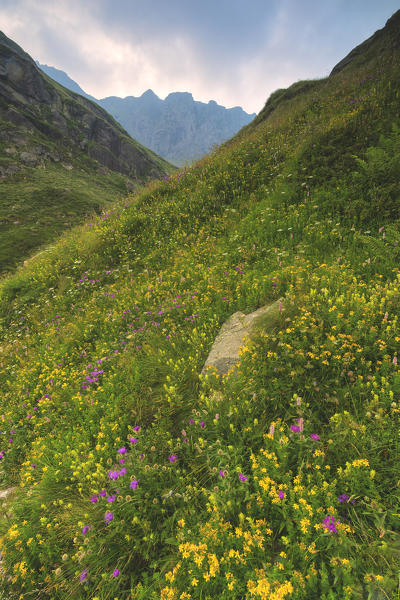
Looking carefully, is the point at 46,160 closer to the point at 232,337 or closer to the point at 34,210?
the point at 34,210

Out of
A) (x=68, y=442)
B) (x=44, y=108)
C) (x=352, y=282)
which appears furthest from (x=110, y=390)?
(x=44, y=108)

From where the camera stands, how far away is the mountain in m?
31.1

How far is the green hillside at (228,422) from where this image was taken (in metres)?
2.07

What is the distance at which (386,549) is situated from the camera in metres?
1.81

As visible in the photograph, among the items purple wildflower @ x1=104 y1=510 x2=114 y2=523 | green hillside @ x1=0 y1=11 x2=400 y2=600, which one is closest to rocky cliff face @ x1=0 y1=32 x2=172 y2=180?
green hillside @ x1=0 y1=11 x2=400 y2=600

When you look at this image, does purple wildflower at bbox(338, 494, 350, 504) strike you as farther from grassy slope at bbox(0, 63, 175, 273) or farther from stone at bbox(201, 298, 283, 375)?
grassy slope at bbox(0, 63, 175, 273)

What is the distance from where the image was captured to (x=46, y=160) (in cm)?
5847

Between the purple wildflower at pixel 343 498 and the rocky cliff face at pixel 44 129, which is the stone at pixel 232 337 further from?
the rocky cliff face at pixel 44 129

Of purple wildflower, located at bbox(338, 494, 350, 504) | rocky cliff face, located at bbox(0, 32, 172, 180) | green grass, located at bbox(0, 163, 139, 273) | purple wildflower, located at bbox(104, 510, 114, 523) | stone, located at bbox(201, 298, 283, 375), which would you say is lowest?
purple wildflower, located at bbox(338, 494, 350, 504)

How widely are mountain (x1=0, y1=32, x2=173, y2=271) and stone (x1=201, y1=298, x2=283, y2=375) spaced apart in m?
23.8

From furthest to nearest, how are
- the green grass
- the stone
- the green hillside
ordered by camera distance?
the green grass < the stone < the green hillside

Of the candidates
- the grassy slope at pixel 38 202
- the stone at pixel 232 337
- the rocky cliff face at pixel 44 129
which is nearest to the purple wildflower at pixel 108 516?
the stone at pixel 232 337

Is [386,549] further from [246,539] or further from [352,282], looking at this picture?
[352,282]

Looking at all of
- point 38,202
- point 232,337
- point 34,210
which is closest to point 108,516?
point 232,337
